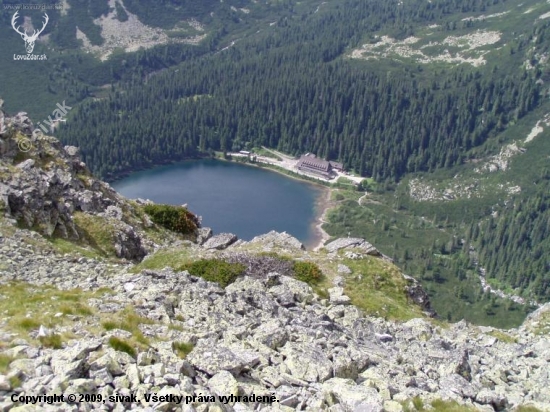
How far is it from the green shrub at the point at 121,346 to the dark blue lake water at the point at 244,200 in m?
128

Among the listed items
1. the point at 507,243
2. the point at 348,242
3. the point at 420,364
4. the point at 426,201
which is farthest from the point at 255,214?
the point at 420,364

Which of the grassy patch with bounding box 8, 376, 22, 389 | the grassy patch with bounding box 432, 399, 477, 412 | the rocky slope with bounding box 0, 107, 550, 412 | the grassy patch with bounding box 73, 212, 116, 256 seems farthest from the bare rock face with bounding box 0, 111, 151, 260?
the grassy patch with bounding box 432, 399, 477, 412

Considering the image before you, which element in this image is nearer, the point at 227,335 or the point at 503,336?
the point at 227,335

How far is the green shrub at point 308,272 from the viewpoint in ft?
123

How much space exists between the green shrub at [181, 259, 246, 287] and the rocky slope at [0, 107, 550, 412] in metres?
0.81

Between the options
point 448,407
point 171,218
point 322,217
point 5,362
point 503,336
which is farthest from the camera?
point 322,217

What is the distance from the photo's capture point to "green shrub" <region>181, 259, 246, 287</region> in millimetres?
35031

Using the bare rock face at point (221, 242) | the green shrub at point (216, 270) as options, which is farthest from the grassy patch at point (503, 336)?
the bare rock face at point (221, 242)

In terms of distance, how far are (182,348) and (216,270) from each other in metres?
16.3

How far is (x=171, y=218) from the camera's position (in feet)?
185

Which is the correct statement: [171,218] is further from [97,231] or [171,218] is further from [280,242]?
[280,242]

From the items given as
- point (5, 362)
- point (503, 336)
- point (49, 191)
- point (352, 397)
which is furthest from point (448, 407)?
point (49, 191)

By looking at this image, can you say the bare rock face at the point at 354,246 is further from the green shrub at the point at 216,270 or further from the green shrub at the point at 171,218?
the green shrub at the point at 171,218

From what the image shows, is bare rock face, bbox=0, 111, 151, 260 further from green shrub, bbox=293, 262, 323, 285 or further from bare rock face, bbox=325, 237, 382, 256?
bare rock face, bbox=325, 237, 382, 256
